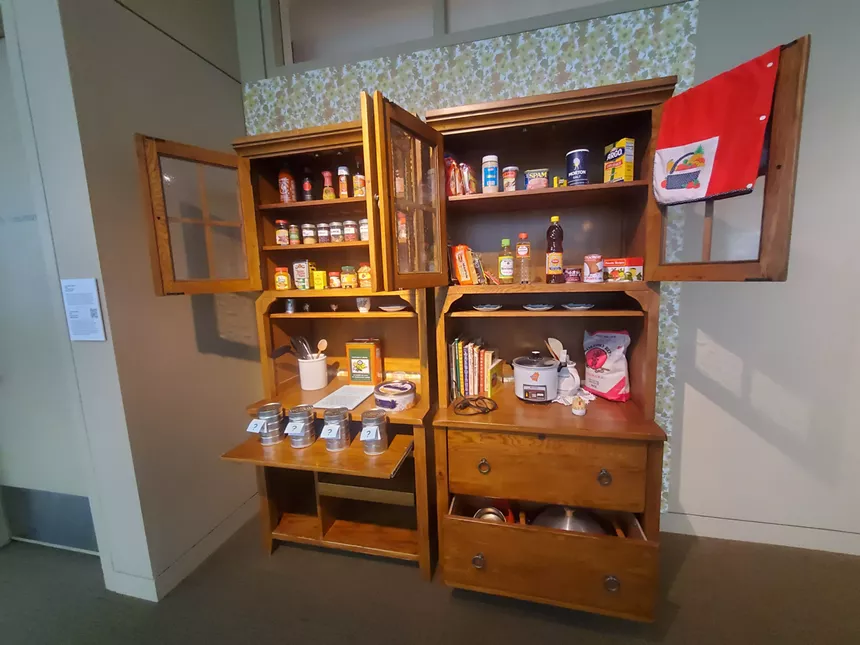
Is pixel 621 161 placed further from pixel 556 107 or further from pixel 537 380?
pixel 537 380

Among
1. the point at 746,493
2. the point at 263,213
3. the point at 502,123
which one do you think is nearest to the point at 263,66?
the point at 263,213

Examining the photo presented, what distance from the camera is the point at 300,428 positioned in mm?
1354

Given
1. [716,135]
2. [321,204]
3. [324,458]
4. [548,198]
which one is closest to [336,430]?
[324,458]

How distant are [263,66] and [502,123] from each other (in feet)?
4.52

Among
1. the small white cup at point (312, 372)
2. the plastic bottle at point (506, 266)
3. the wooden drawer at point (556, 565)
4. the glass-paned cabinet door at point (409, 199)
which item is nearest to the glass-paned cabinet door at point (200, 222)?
the small white cup at point (312, 372)

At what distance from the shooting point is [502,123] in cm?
123

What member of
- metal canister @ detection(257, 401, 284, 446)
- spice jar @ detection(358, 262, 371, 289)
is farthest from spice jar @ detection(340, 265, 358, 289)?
metal canister @ detection(257, 401, 284, 446)

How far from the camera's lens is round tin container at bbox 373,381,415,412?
4.63ft

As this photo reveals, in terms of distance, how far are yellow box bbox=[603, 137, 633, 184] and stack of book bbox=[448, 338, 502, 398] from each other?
79cm

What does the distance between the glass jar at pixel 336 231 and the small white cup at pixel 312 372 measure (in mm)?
570

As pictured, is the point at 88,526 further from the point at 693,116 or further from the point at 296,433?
the point at 693,116

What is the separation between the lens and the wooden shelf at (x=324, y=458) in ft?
4.05

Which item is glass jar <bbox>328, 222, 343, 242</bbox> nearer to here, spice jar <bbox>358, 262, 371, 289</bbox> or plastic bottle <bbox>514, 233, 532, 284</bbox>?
spice jar <bbox>358, 262, 371, 289</bbox>

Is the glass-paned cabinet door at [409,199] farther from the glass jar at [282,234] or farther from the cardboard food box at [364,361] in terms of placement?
the glass jar at [282,234]
